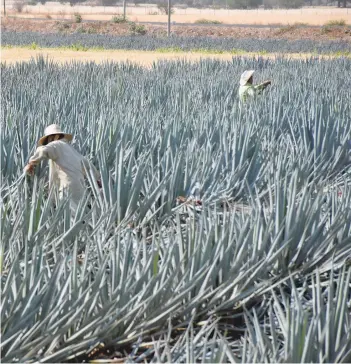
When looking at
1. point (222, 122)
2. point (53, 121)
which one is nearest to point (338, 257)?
point (222, 122)

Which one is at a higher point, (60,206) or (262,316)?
(60,206)

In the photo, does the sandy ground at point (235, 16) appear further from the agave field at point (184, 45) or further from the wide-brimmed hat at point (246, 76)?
the wide-brimmed hat at point (246, 76)

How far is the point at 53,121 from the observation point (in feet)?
24.6

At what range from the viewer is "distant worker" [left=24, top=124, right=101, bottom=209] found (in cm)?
542

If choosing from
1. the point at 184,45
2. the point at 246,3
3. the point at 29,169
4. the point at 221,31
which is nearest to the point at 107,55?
the point at 184,45

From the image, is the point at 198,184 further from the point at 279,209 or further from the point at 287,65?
the point at 287,65

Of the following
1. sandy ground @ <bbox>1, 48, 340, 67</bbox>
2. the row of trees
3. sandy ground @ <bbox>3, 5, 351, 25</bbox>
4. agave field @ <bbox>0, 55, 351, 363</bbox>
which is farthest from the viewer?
the row of trees

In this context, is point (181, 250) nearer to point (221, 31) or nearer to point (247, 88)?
point (247, 88)

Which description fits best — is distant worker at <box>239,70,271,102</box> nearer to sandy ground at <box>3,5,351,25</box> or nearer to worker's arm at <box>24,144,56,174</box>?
worker's arm at <box>24,144,56,174</box>

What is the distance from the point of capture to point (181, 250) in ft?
13.3

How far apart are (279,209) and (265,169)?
1.30 meters

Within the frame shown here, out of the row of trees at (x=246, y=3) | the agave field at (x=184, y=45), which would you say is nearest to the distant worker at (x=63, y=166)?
the agave field at (x=184, y=45)

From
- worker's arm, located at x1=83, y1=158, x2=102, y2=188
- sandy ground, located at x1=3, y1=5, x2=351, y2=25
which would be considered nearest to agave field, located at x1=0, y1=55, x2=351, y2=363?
worker's arm, located at x1=83, y1=158, x2=102, y2=188

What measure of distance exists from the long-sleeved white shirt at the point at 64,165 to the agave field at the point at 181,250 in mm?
129
